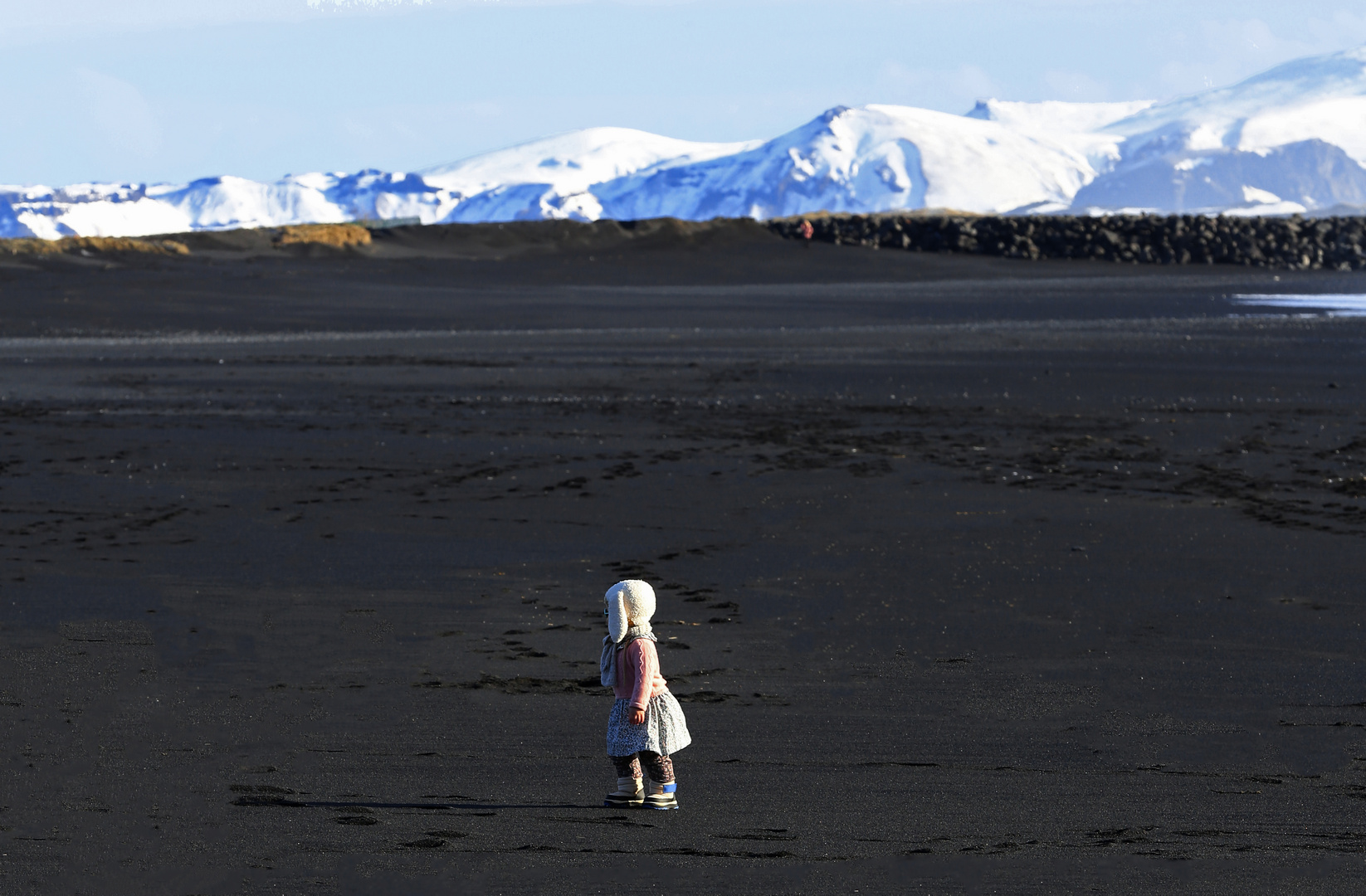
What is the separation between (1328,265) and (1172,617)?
47.1 m

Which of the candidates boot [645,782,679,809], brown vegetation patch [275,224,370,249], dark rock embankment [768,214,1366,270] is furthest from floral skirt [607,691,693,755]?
dark rock embankment [768,214,1366,270]

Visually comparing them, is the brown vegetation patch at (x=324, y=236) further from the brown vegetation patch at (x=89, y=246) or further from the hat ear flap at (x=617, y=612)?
the hat ear flap at (x=617, y=612)

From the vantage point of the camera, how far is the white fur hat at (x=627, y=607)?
5.53 m

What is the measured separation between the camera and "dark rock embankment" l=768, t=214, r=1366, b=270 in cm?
5053

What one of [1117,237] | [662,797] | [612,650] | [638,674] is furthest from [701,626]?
[1117,237]

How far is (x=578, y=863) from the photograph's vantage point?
4.97 metres

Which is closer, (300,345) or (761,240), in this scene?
(300,345)

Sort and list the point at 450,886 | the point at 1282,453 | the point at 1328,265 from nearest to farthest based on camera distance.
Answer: the point at 450,886
the point at 1282,453
the point at 1328,265

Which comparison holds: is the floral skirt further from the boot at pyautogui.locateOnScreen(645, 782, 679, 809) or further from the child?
the boot at pyautogui.locateOnScreen(645, 782, 679, 809)

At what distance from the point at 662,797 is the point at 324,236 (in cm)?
4081

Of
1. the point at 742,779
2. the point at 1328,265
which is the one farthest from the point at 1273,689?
the point at 1328,265

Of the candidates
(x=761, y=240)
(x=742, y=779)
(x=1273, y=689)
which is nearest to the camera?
(x=742, y=779)

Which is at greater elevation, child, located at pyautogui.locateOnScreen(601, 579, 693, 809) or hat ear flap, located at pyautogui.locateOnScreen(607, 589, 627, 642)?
hat ear flap, located at pyautogui.locateOnScreen(607, 589, 627, 642)

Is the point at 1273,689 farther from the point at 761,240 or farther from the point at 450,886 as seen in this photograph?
the point at 761,240
